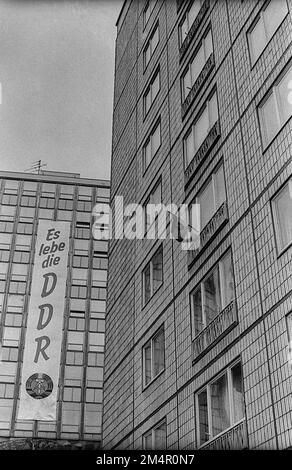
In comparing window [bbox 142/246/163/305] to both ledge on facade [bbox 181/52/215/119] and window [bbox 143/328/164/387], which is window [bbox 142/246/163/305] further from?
ledge on facade [bbox 181/52/215/119]

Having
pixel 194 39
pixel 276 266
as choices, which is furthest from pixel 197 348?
pixel 194 39

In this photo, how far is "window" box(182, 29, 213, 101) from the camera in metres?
21.3

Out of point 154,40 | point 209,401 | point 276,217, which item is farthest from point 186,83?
point 209,401

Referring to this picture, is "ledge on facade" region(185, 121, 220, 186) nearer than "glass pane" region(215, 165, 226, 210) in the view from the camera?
No

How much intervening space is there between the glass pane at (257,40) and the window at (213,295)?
5.09 metres

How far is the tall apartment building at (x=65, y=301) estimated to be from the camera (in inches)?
2415

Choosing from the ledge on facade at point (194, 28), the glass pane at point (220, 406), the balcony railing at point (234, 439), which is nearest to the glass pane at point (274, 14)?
the ledge on facade at point (194, 28)

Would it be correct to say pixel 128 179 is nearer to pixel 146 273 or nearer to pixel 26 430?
pixel 146 273

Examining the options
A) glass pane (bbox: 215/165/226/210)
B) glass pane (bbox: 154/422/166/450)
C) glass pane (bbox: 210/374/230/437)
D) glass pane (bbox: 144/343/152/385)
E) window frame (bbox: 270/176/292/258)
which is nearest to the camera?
window frame (bbox: 270/176/292/258)

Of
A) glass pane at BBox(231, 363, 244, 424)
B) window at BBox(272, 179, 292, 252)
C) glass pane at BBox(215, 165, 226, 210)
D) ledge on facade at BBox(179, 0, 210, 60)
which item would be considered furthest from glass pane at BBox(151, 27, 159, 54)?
glass pane at BBox(231, 363, 244, 424)

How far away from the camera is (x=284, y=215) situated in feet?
47.2

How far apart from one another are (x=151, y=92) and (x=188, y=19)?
11.0ft

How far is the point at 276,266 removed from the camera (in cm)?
1393

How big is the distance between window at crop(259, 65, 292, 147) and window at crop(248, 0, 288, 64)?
165 centimetres
